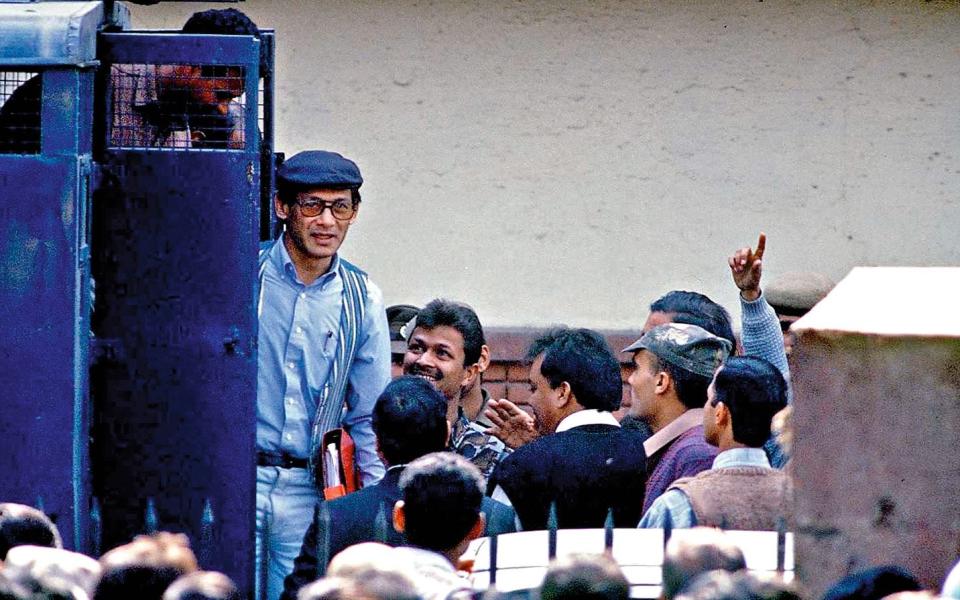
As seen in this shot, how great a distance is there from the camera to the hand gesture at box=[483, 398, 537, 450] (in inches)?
229

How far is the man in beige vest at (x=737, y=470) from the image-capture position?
181 inches

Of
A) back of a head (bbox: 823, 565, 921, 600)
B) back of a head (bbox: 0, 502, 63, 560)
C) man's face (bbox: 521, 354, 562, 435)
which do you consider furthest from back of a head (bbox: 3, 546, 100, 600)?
man's face (bbox: 521, 354, 562, 435)

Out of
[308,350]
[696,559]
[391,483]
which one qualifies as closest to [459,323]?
[308,350]

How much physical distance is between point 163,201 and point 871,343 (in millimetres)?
2100

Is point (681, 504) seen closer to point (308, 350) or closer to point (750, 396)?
point (750, 396)

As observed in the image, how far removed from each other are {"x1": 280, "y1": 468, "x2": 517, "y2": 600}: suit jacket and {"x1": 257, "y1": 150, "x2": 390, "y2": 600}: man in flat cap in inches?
28.8

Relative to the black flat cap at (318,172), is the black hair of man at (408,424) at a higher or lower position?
lower

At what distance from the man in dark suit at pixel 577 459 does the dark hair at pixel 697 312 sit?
569mm

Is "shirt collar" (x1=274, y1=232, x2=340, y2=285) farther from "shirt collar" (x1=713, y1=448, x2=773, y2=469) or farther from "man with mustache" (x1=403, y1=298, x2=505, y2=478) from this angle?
"shirt collar" (x1=713, y1=448, x2=773, y2=469)

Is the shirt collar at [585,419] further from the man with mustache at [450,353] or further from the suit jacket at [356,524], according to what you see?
the man with mustache at [450,353]

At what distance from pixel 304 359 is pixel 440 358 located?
66cm

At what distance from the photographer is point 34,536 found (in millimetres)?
3834

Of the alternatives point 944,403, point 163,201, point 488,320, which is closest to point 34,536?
point 163,201

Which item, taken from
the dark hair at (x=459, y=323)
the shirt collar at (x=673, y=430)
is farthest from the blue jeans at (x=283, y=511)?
the shirt collar at (x=673, y=430)
